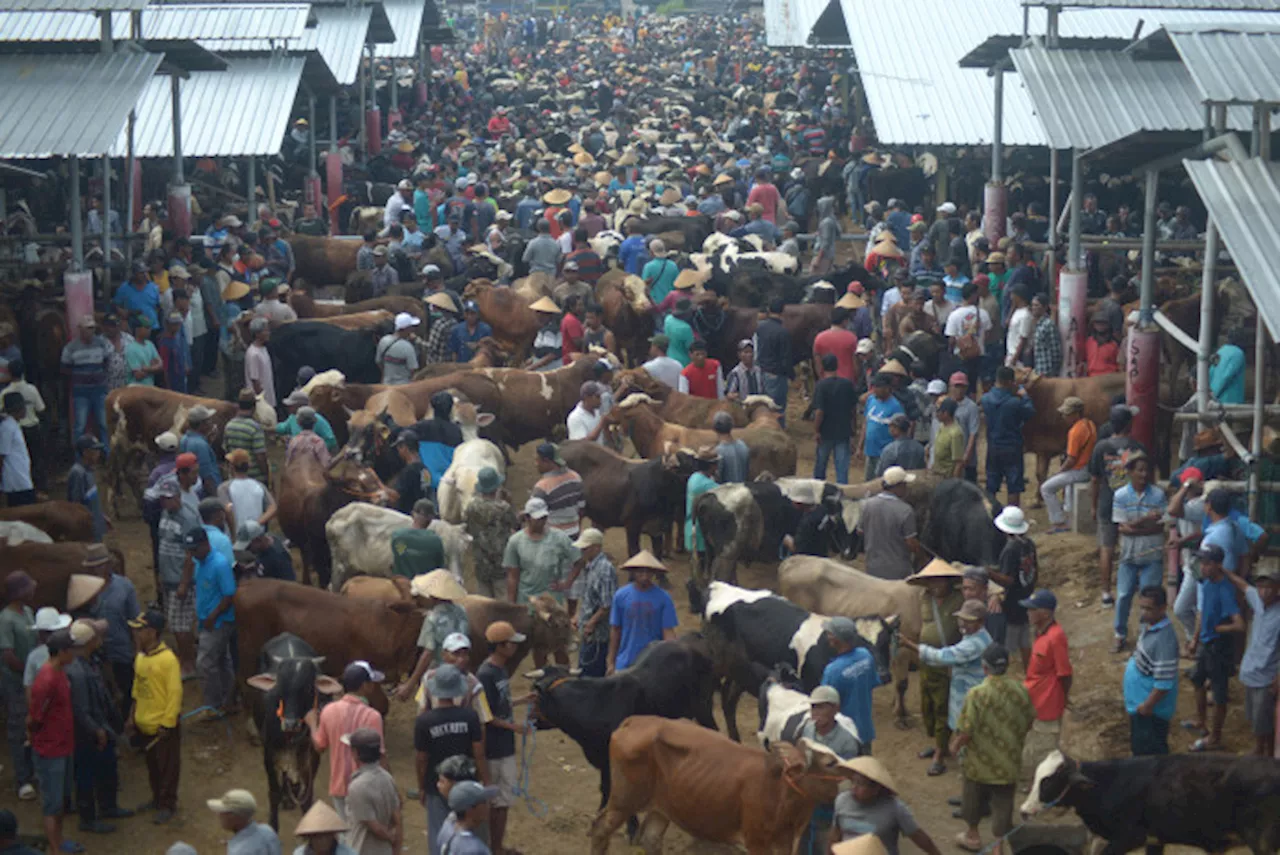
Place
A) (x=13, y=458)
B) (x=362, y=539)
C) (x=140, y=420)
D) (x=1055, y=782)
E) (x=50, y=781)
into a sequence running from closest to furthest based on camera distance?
(x=1055, y=782), (x=50, y=781), (x=362, y=539), (x=13, y=458), (x=140, y=420)

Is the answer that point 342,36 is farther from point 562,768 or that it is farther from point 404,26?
point 562,768

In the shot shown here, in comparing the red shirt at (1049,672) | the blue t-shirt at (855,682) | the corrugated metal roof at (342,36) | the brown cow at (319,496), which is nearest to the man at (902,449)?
the red shirt at (1049,672)

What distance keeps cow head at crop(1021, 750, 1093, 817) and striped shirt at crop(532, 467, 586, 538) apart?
4.97m

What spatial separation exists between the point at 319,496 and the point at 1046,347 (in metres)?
7.96

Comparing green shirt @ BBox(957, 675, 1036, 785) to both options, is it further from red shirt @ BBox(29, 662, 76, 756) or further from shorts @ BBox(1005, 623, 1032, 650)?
red shirt @ BBox(29, 662, 76, 756)

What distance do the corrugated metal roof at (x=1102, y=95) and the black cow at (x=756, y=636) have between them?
761 cm

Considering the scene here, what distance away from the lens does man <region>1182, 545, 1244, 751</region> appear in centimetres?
1238

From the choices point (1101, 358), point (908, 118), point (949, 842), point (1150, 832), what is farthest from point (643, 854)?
point (908, 118)

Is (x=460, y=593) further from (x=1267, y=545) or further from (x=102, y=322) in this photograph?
(x=102, y=322)

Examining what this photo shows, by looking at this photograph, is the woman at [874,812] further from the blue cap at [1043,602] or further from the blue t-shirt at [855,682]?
the blue cap at [1043,602]

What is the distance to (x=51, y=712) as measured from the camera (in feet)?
37.1

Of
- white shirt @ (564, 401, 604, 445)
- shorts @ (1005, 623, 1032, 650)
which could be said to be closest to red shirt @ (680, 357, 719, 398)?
white shirt @ (564, 401, 604, 445)

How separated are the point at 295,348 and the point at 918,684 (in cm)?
838

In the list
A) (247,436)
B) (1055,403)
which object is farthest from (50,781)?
(1055,403)
